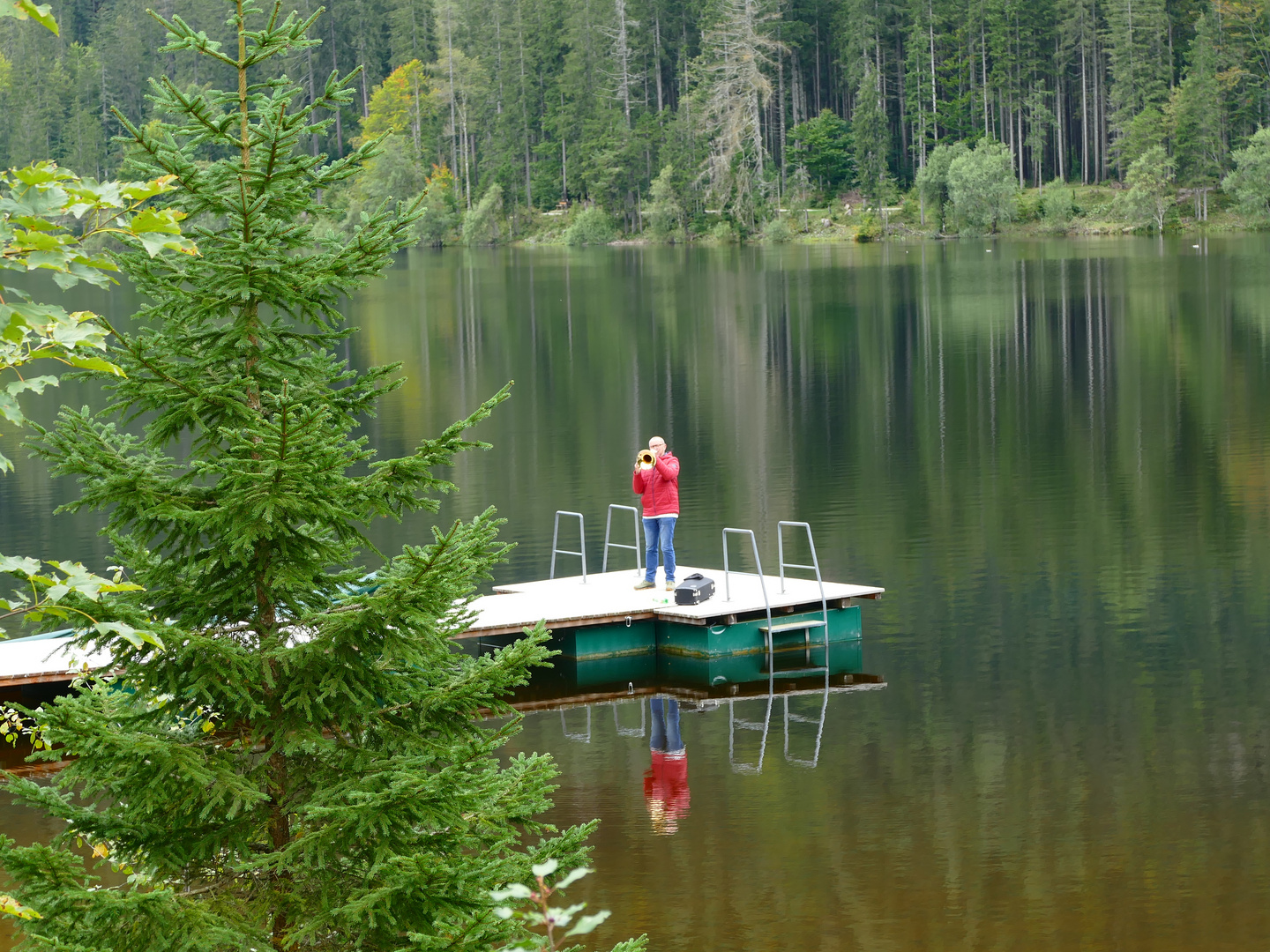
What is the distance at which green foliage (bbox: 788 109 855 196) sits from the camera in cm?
11100

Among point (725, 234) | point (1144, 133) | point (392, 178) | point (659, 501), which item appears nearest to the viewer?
point (659, 501)

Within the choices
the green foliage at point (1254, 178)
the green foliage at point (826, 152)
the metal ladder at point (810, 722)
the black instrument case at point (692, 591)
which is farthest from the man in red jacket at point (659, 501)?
the green foliage at point (826, 152)

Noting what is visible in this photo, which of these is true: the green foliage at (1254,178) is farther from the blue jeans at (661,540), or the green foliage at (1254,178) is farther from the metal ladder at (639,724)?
the metal ladder at (639,724)

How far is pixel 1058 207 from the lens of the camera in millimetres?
95812

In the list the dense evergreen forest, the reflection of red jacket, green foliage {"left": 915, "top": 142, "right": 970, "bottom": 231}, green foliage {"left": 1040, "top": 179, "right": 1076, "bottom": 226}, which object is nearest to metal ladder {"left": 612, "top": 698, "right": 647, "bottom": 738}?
the reflection of red jacket

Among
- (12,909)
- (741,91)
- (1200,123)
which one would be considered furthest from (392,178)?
(12,909)

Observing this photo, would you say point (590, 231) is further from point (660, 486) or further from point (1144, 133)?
point (660, 486)

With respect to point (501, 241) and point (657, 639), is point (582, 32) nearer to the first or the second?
point (501, 241)

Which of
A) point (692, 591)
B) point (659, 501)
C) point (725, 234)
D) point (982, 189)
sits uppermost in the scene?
point (982, 189)

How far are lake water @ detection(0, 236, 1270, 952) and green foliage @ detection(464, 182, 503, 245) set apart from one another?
214 ft

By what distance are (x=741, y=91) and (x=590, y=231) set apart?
14808mm

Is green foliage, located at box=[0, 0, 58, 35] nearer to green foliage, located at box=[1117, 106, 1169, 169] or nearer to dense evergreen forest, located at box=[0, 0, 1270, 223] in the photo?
dense evergreen forest, located at box=[0, 0, 1270, 223]

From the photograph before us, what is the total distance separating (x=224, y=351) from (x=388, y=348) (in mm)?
48263

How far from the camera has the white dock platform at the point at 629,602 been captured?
57.1ft
